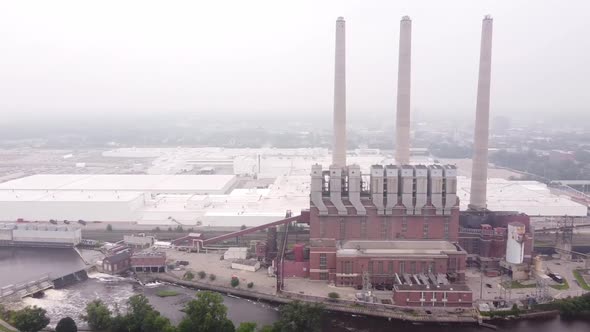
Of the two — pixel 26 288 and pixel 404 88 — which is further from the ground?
pixel 404 88

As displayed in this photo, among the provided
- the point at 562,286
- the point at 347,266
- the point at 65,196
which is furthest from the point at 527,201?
the point at 65,196

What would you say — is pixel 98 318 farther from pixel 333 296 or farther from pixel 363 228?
pixel 363 228

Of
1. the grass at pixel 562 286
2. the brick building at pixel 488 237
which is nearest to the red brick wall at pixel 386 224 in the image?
the brick building at pixel 488 237

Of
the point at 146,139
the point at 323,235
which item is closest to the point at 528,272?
the point at 323,235

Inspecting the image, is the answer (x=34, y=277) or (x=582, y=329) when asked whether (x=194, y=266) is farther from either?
(x=582, y=329)

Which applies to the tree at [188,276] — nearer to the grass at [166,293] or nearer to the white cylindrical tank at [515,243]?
the grass at [166,293]

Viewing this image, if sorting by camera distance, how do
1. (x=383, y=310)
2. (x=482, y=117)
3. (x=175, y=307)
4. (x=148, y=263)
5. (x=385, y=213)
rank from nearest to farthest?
(x=383, y=310)
(x=175, y=307)
(x=385, y=213)
(x=148, y=263)
(x=482, y=117)

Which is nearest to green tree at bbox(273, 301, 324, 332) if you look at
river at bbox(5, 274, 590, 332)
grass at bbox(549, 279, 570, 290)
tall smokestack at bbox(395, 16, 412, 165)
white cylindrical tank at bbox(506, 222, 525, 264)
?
river at bbox(5, 274, 590, 332)
